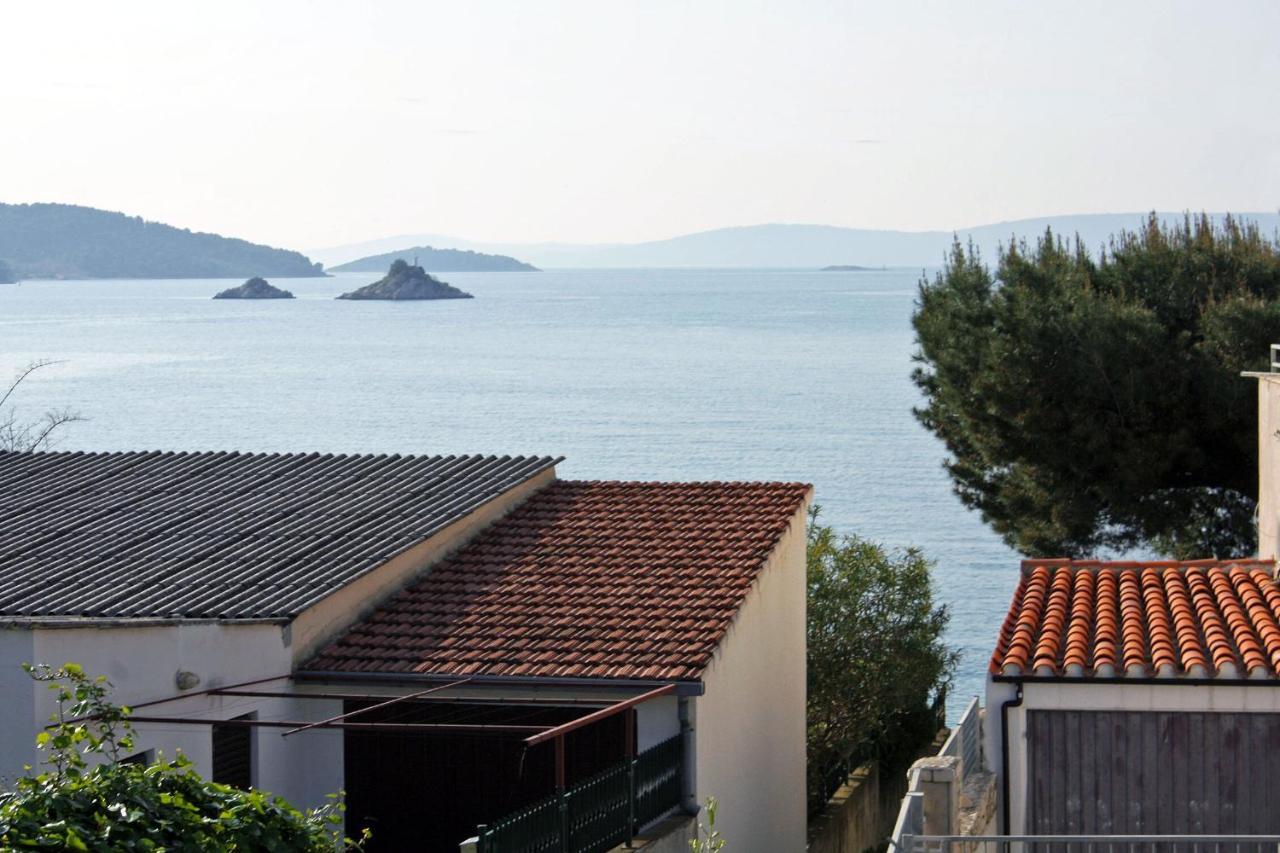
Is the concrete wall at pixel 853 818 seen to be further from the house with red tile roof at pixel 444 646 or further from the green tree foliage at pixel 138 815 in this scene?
the green tree foliage at pixel 138 815

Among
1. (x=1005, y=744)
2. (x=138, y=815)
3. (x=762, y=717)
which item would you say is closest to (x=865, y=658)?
(x=762, y=717)

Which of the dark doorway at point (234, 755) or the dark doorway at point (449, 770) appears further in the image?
the dark doorway at point (449, 770)

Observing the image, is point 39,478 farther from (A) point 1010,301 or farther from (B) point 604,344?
(B) point 604,344

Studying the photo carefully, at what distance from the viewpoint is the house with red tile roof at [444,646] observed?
523 inches

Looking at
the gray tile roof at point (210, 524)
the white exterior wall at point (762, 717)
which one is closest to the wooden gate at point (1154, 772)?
the white exterior wall at point (762, 717)

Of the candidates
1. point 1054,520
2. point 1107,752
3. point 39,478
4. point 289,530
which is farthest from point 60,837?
point 1054,520

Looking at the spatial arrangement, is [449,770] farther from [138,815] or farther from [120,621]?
[138,815]

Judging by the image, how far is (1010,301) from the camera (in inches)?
985

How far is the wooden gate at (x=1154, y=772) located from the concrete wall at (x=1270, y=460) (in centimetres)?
430

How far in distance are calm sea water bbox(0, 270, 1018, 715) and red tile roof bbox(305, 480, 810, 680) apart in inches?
833

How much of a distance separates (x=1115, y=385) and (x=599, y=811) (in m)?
13.6

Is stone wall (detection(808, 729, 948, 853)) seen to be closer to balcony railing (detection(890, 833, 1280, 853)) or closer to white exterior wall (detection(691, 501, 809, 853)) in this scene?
white exterior wall (detection(691, 501, 809, 853))

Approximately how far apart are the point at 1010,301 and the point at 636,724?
41.7 feet

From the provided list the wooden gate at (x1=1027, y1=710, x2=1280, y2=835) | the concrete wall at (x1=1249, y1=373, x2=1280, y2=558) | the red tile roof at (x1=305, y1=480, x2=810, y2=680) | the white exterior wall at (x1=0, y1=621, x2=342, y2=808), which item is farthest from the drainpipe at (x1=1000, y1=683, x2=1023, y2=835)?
the white exterior wall at (x1=0, y1=621, x2=342, y2=808)
